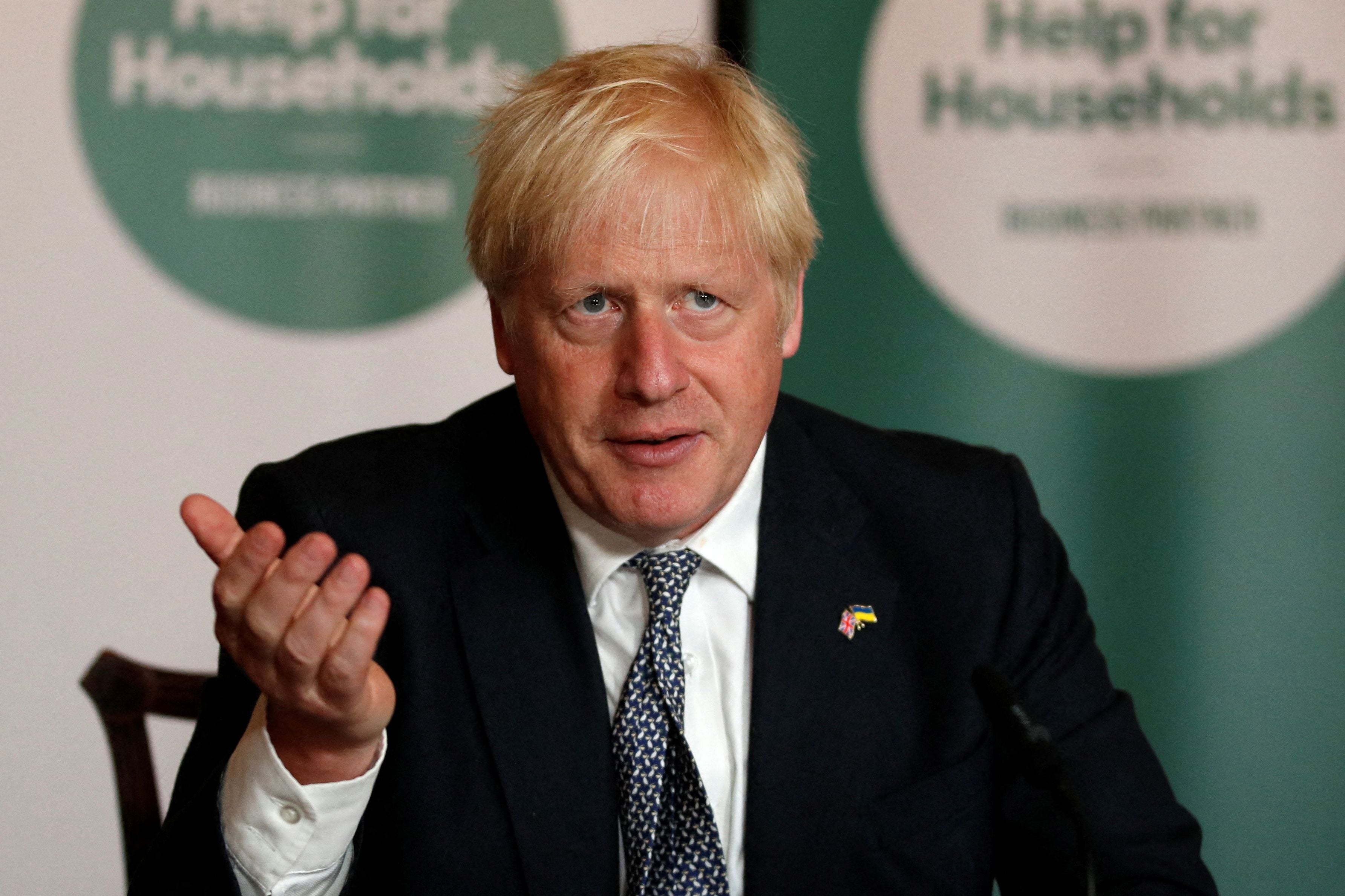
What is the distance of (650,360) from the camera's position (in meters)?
1.57

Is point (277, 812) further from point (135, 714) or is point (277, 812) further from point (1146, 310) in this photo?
point (1146, 310)

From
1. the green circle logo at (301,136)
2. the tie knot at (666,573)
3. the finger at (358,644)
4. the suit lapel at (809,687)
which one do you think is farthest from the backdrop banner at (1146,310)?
the finger at (358,644)

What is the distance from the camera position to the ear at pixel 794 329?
1817 mm

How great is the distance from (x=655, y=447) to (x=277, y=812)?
64cm

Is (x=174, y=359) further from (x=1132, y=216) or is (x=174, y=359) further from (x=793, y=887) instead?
(x=1132, y=216)

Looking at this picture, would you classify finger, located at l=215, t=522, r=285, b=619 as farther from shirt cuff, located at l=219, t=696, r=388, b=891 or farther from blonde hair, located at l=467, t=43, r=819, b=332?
blonde hair, located at l=467, t=43, r=819, b=332

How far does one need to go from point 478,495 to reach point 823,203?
4.47 feet

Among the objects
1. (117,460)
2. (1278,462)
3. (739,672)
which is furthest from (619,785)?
(1278,462)

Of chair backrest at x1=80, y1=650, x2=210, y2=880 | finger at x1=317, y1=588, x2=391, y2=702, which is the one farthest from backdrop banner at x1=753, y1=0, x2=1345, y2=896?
finger at x1=317, y1=588, x2=391, y2=702

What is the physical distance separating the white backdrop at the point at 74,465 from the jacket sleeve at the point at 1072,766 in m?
1.75

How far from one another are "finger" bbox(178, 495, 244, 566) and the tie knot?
1.98ft

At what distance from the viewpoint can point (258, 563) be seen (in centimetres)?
124

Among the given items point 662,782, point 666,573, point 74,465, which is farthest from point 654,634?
point 74,465

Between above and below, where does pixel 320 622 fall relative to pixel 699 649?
above
